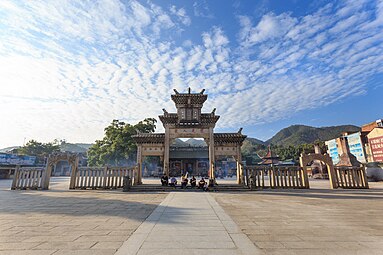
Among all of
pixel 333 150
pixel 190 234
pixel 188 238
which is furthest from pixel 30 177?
pixel 333 150

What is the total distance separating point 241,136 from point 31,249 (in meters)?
15.1

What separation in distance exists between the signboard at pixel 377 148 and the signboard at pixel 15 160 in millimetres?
57042

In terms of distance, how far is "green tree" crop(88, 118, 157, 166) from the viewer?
31969 mm

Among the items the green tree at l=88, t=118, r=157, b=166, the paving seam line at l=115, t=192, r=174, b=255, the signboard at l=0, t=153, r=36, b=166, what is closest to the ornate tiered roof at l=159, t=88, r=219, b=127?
the paving seam line at l=115, t=192, r=174, b=255

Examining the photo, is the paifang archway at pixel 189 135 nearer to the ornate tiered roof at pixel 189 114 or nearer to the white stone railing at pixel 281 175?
the ornate tiered roof at pixel 189 114

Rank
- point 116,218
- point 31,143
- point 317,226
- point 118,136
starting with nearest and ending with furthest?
point 317,226 → point 116,218 → point 118,136 → point 31,143

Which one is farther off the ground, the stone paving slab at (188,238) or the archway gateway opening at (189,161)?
the archway gateway opening at (189,161)

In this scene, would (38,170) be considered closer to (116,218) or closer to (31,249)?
(116,218)

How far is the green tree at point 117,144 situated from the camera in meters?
32.0

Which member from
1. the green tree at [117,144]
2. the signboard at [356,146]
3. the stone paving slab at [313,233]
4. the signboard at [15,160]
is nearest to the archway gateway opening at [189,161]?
the green tree at [117,144]

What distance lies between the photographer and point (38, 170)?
14.8m

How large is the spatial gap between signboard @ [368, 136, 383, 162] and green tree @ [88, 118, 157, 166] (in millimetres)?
33638

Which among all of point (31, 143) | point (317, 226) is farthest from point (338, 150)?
point (31, 143)

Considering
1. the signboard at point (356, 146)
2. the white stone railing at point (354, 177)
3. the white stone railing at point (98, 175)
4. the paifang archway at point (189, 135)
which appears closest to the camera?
the white stone railing at point (354, 177)
